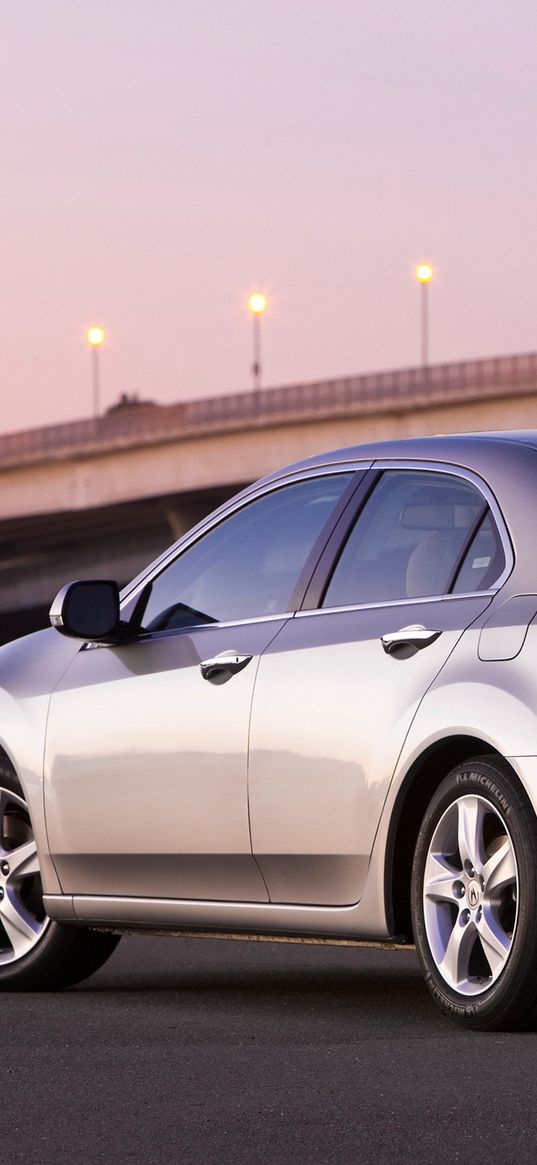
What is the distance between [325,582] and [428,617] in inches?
23.2

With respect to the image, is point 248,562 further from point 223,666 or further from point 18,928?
point 18,928

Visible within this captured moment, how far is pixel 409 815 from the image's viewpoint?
5520 millimetres

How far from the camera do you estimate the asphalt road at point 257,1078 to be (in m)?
3.95

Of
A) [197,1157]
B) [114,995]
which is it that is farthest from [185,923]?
[197,1157]

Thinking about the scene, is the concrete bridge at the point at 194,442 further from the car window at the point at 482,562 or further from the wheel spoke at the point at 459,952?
the wheel spoke at the point at 459,952

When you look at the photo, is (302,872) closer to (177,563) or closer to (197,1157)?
(177,563)

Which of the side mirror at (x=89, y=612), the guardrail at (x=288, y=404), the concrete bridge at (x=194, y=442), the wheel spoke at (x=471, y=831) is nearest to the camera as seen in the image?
the wheel spoke at (x=471, y=831)

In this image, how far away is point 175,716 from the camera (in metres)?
6.21

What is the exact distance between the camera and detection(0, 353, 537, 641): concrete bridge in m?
46.5

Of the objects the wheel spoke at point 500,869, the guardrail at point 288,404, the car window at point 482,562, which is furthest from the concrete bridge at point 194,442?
the wheel spoke at point 500,869

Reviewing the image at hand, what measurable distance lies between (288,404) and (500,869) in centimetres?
4450

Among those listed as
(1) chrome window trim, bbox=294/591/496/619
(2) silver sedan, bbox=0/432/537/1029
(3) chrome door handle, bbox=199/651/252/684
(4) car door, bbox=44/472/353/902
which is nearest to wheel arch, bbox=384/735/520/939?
(2) silver sedan, bbox=0/432/537/1029

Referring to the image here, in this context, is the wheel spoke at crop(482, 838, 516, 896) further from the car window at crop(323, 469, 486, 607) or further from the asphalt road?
the car window at crop(323, 469, 486, 607)

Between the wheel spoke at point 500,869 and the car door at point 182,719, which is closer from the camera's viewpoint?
the wheel spoke at point 500,869
